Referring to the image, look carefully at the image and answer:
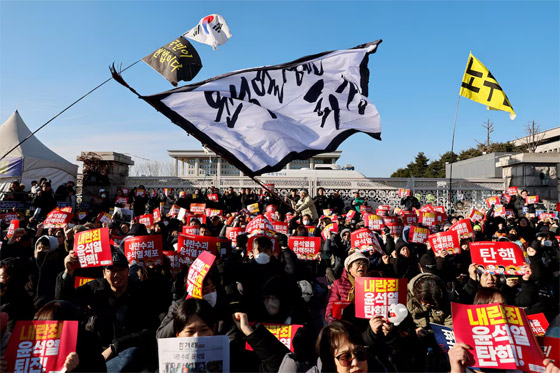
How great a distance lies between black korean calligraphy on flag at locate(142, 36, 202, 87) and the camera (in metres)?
8.30

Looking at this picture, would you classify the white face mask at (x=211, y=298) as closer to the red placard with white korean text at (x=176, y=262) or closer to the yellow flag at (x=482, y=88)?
the red placard with white korean text at (x=176, y=262)

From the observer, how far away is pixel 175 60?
847 centimetres

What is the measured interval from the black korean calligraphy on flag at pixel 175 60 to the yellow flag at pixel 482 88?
732cm

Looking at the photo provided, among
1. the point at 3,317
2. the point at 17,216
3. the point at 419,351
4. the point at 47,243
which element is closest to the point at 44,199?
the point at 17,216

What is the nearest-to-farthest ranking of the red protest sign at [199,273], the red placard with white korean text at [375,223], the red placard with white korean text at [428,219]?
the red protest sign at [199,273] → the red placard with white korean text at [375,223] → the red placard with white korean text at [428,219]

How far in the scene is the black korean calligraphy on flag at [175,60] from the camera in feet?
27.2

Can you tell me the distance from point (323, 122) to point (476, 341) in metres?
4.98

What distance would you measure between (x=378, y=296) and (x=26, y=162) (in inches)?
716

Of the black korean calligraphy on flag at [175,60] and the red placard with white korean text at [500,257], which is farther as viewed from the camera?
the black korean calligraphy on flag at [175,60]

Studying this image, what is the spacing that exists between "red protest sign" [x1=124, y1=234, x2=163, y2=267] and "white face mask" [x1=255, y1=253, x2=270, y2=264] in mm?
1550

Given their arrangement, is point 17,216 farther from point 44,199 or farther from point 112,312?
point 112,312

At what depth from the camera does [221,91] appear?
6375 millimetres

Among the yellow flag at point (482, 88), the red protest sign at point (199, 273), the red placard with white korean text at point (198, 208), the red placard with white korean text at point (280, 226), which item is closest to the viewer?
the red protest sign at point (199, 273)

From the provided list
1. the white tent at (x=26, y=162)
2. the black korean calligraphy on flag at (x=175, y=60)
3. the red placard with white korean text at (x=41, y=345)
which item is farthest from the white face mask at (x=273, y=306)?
the white tent at (x=26, y=162)
